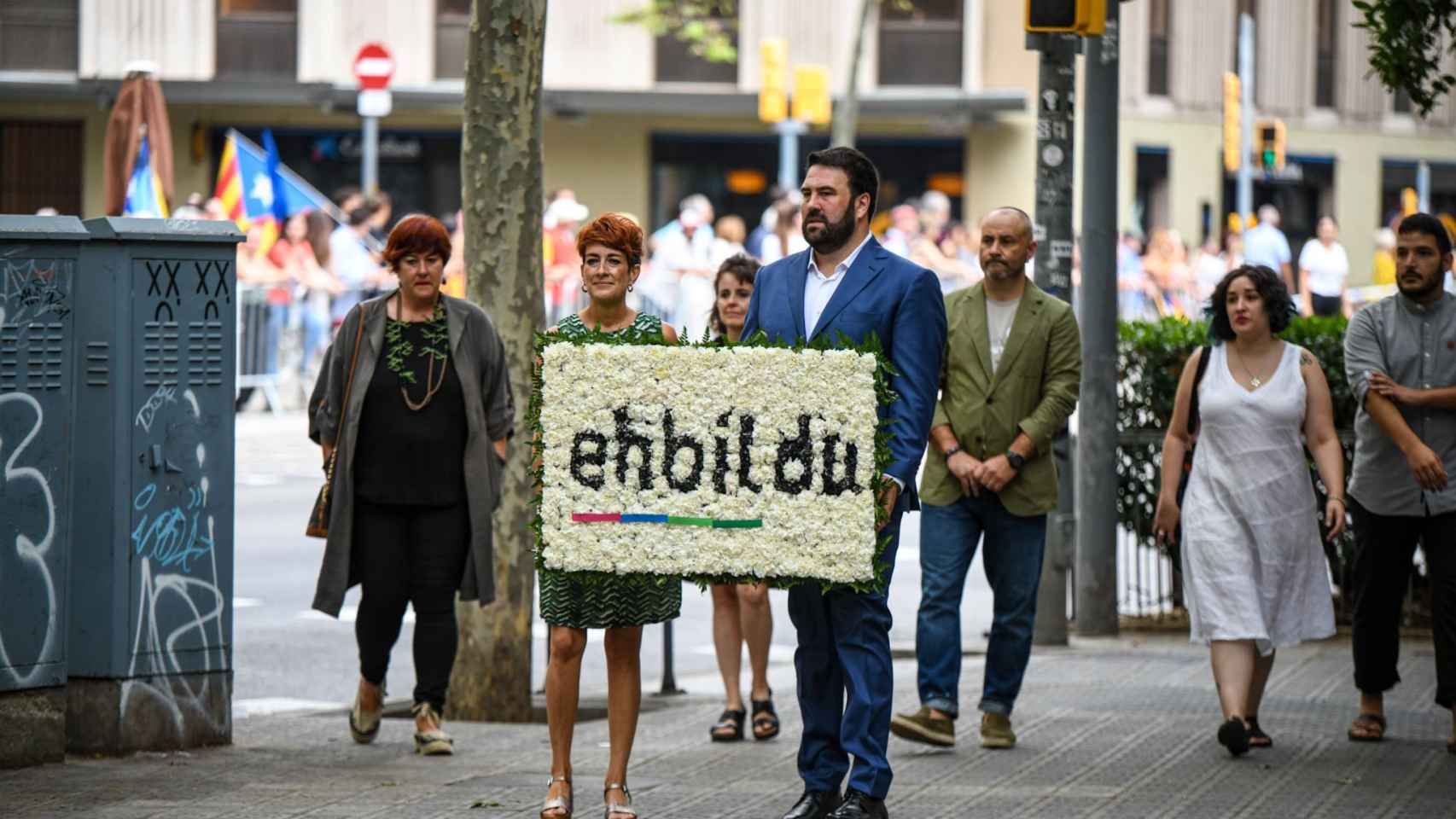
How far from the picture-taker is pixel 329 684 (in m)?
11.5

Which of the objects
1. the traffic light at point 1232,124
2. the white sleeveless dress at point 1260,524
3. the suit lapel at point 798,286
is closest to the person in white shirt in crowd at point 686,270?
the traffic light at point 1232,124

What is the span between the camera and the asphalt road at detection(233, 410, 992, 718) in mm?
11438

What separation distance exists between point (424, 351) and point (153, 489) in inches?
43.0

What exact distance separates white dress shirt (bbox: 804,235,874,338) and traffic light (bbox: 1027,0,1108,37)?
3.81m

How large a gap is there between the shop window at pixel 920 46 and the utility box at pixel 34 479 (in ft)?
122

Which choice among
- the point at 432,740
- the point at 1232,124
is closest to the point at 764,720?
the point at 432,740

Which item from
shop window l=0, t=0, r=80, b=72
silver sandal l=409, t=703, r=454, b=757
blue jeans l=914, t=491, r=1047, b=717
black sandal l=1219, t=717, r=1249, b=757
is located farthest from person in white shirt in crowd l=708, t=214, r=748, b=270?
shop window l=0, t=0, r=80, b=72

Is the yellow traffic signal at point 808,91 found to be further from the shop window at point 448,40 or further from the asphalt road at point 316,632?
the shop window at point 448,40

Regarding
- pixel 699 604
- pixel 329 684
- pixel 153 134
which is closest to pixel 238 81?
pixel 153 134

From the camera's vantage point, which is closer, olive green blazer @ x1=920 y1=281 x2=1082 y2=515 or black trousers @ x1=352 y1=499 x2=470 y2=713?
black trousers @ x1=352 y1=499 x2=470 y2=713

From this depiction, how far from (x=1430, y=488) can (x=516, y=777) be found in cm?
357

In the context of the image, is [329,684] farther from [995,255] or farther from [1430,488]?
[1430,488]

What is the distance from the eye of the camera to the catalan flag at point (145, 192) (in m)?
20.0

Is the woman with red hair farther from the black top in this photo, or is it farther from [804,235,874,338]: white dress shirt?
the black top
